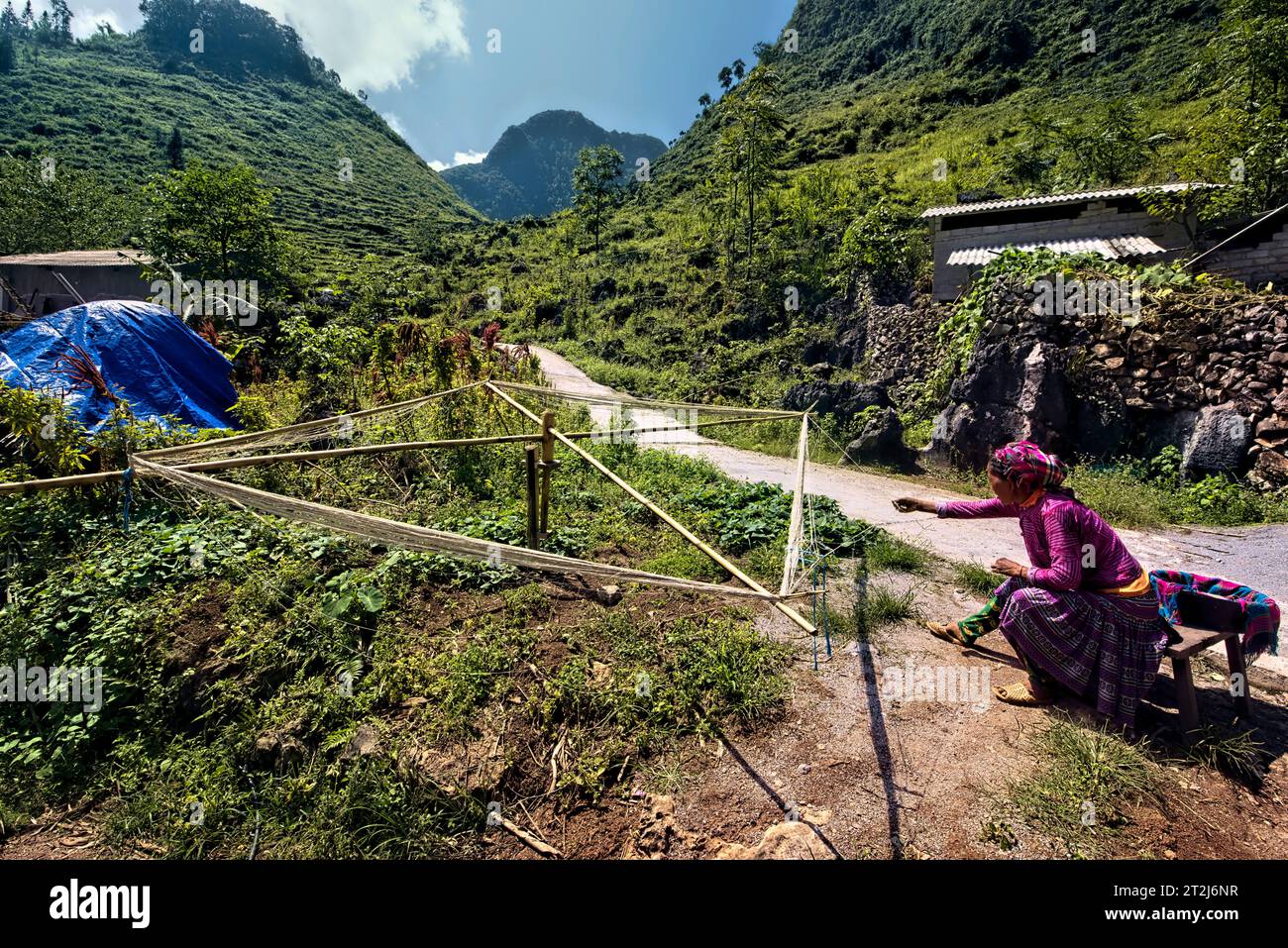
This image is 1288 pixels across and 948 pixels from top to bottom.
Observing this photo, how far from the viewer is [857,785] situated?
9.19 feet

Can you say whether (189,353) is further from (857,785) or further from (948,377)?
(948,377)

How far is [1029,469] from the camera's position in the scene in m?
3.01

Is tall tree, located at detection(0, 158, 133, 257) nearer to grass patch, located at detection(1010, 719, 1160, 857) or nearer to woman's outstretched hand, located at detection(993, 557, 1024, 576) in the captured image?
woman's outstretched hand, located at detection(993, 557, 1024, 576)

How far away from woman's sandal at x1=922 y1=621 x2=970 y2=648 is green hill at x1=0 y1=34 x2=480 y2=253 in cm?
4892

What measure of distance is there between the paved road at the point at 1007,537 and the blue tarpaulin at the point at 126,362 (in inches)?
222

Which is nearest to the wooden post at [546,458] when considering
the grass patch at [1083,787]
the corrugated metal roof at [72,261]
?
the grass patch at [1083,787]

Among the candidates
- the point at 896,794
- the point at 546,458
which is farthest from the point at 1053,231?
the point at 896,794

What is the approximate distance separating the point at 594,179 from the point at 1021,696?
33.4 metres

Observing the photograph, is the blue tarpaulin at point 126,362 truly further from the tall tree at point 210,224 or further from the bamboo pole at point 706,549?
the tall tree at point 210,224

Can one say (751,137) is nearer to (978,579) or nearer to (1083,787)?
(978,579)

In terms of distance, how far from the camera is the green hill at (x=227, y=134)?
158 feet
